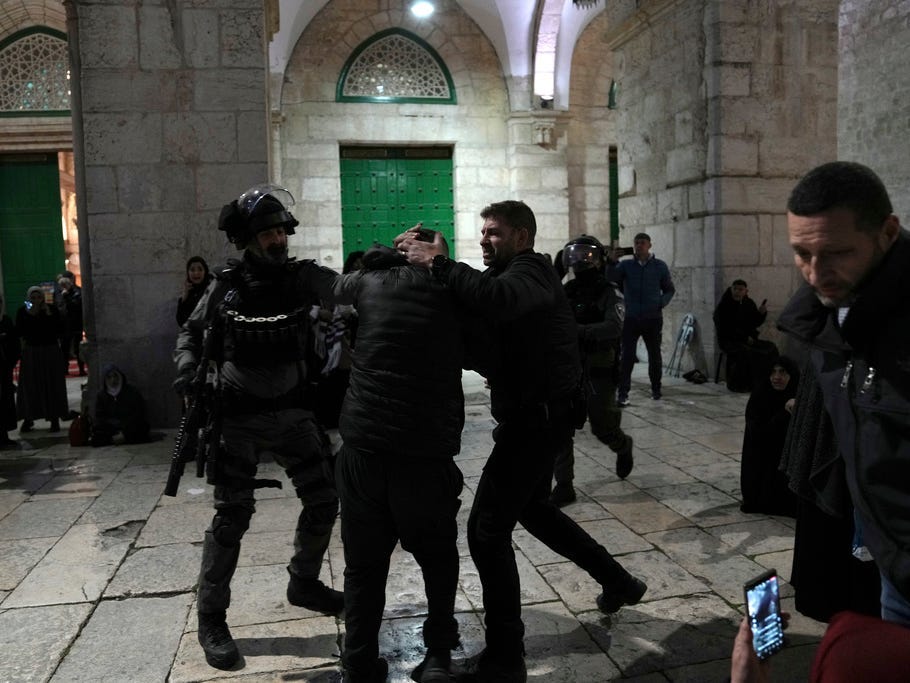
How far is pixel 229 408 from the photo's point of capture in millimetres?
3037

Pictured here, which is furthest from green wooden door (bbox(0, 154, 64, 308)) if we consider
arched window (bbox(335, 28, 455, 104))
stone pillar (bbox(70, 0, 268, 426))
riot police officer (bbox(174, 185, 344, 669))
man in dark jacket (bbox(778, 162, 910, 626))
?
man in dark jacket (bbox(778, 162, 910, 626))

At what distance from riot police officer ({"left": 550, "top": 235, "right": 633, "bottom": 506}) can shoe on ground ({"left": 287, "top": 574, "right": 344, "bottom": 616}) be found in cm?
184

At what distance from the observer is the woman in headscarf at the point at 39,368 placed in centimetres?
733

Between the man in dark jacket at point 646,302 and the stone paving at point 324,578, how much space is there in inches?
90.9

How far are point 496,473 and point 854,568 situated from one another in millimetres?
1234

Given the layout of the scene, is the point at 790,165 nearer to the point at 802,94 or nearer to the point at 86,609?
the point at 802,94

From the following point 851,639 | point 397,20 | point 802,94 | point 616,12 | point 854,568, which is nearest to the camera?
point 851,639

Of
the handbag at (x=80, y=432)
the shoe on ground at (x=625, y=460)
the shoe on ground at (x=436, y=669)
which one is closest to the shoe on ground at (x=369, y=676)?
the shoe on ground at (x=436, y=669)

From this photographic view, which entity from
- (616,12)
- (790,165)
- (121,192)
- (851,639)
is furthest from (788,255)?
(851,639)

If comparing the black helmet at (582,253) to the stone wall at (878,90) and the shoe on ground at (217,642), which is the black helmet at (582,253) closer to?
the shoe on ground at (217,642)

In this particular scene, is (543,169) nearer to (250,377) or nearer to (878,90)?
(878,90)

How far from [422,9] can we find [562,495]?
1117 cm

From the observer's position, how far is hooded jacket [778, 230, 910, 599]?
1.30m

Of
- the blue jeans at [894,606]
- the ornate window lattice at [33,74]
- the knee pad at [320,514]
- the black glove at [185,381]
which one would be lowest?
the knee pad at [320,514]
